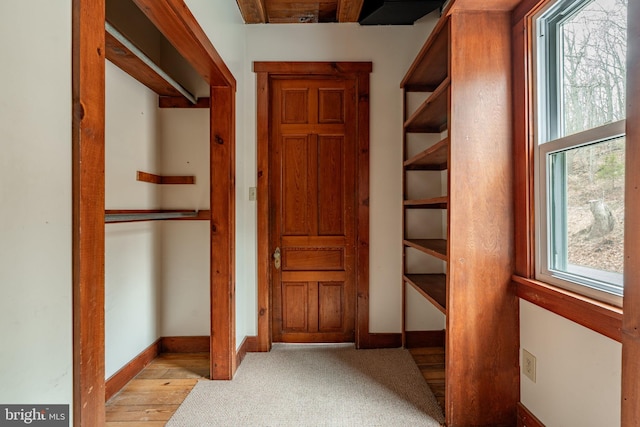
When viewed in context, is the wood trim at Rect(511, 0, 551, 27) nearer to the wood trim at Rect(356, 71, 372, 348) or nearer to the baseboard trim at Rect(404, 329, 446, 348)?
the wood trim at Rect(356, 71, 372, 348)

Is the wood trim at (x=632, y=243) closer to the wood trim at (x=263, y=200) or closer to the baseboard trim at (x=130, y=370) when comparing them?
the wood trim at (x=263, y=200)

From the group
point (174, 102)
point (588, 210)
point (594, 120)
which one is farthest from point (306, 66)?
point (588, 210)

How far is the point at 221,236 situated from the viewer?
196 centimetres

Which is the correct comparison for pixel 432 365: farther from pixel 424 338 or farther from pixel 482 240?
pixel 482 240

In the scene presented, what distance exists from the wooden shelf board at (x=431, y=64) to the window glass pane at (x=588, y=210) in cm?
91

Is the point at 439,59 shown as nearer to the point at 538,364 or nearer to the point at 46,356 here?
the point at 538,364

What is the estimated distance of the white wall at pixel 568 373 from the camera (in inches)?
42.9

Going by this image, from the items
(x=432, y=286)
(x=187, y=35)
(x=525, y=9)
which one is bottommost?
(x=432, y=286)

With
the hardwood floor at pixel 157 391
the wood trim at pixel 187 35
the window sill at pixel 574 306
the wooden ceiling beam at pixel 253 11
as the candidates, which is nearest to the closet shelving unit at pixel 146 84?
the wood trim at pixel 187 35

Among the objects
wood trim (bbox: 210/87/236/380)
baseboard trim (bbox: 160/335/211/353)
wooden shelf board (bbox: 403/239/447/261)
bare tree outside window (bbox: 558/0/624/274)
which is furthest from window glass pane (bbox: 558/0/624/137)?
baseboard trim (bbox: 160/335/211/353)

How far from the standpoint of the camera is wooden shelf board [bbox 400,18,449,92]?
5.67 ft

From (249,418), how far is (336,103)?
2281mm

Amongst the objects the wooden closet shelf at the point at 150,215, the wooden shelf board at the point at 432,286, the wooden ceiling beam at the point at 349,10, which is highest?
the wooden ceiling beam at the point at 349,10

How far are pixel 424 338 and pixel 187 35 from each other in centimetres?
260
